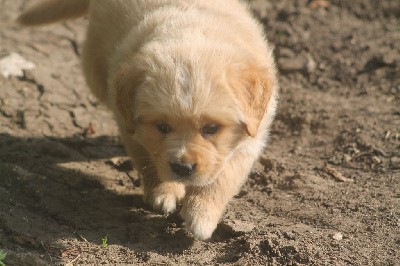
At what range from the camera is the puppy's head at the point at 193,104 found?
368 centimetres

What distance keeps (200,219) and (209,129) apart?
62cm

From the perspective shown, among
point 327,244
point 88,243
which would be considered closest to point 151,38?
point 88,243

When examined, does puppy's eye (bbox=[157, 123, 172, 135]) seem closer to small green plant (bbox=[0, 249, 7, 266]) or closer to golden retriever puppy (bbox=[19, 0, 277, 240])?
golden retriever puppy (bbox=[19, 0, 277, 240])

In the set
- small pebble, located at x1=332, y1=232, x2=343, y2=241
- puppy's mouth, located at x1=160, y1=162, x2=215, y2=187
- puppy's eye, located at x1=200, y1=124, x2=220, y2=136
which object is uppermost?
puppy's eye, located at x1=200, y1=124, x2=220, y2=136

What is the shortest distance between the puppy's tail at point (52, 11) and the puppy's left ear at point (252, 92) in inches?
92.0

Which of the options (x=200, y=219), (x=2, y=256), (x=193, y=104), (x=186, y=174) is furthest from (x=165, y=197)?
(x=2, y=256)

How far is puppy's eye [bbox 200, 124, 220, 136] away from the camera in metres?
3.76

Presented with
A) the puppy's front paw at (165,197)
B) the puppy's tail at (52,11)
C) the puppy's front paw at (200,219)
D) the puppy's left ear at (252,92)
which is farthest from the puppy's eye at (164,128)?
the puppy's tail at (52,11)

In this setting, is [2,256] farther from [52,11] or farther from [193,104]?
[52,11]

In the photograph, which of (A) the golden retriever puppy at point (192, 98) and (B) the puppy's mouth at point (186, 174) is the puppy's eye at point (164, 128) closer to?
(A) the golden retriever puppy at point (192, 98)

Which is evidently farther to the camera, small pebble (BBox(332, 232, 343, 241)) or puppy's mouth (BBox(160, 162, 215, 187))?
small pebble (BBox(332, 232, 343, 241))

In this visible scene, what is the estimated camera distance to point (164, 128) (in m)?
3.81

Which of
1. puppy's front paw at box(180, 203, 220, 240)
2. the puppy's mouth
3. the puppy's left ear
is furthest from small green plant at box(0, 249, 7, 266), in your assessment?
the puppy's left ear

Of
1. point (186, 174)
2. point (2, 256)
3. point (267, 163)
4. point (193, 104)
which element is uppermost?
point (193, 104)
